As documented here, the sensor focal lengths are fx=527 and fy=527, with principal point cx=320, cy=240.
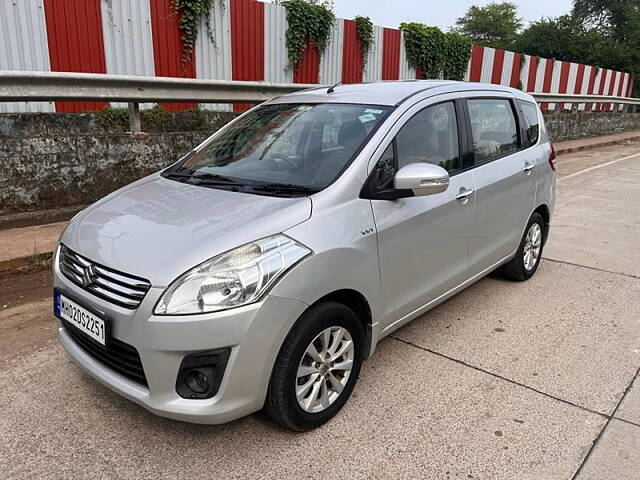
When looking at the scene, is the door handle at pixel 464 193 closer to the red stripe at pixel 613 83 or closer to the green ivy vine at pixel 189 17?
the green ivy vine at pixel 189 17

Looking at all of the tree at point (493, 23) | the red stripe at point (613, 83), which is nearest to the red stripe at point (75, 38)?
the red stripe at point (613, 83)

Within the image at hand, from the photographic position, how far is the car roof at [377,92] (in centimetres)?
334

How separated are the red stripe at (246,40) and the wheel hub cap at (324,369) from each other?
23.5 ft

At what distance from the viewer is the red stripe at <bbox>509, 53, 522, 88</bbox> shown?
18.5m

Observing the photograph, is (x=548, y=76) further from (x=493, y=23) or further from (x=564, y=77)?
(x=493, y=23)

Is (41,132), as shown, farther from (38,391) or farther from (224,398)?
(224,398)

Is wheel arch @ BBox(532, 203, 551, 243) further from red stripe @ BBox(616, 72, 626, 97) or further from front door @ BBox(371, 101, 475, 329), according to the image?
red stripe @ BBox(616, 72, 626, 97)

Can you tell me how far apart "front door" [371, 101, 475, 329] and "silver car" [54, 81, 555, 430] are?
0.04 ft

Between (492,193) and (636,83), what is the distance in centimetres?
3232

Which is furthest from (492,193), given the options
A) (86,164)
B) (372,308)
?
(86,164)

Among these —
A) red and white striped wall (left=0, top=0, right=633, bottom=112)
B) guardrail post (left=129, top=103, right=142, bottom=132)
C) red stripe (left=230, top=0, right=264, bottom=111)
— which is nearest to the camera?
guardrail post (left=129, top=103, right=142, bottom=132)

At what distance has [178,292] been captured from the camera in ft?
7.27

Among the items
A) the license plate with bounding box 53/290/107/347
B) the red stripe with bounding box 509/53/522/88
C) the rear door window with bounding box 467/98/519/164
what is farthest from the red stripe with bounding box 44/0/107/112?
the red stripe with bounding box 509/53/522/88

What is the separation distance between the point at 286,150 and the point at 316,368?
139 centimetres
